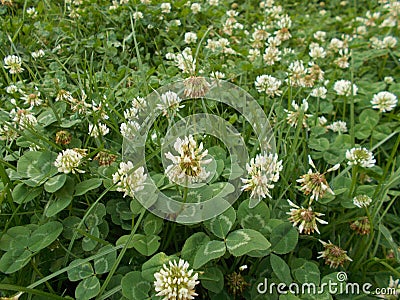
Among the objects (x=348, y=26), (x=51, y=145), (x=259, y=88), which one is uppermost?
(x=51, y=145)

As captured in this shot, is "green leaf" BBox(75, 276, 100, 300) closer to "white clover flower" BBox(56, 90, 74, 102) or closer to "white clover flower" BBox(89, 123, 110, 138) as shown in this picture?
"white clover flower" BBox(89, 123, 110, 138)

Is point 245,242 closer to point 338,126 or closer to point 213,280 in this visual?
point 213,280

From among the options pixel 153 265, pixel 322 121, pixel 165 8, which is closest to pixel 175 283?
pixel 153 265

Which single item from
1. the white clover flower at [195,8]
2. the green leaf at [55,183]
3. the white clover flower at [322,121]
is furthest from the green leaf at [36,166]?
the white clover flower at [195,8]

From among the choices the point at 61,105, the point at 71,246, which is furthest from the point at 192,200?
the point at 61,105

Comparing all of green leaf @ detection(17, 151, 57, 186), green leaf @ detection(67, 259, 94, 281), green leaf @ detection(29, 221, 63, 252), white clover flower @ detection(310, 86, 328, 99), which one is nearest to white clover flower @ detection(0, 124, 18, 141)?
green leaf @ detection(17, 151, 57, 186)

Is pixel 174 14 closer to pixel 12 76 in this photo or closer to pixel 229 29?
pixel 229 29

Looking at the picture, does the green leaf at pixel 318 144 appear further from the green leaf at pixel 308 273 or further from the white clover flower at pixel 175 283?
the white clover flower at pixel 175 283
